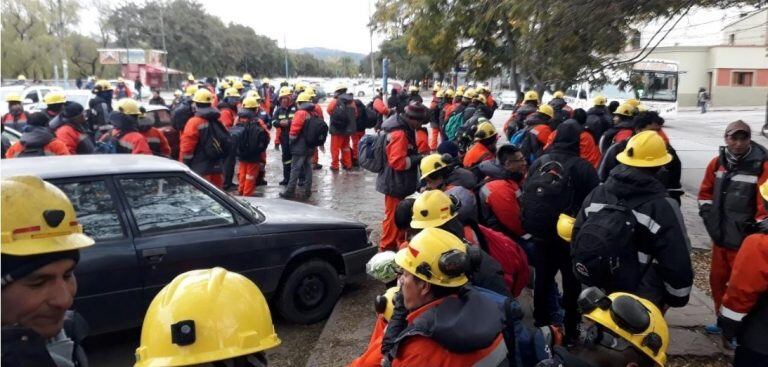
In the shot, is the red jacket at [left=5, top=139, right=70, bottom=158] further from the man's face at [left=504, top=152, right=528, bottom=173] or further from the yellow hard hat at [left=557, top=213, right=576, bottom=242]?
the yellow hard hat at [left=557, top=213, right=576, bottom=242]

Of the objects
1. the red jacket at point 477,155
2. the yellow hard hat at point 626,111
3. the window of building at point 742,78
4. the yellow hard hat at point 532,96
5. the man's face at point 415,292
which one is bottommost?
the man's face at point 415,292

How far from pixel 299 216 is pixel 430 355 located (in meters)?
3.35

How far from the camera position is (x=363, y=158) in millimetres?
6547

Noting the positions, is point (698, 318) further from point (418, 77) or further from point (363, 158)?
point (418, 77)

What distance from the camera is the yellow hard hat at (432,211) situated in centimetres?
332

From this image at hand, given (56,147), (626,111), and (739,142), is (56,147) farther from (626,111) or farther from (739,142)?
(626,111)

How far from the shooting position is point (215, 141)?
764 cm

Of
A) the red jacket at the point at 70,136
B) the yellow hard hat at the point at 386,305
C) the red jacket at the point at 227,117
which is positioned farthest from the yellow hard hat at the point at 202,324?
→ the red jacket at the point at 227,117

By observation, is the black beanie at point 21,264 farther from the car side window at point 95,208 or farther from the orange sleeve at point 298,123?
the orange sleeve at point 298,123

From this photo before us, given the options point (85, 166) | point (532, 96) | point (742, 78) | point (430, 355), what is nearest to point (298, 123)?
point (532, 96)

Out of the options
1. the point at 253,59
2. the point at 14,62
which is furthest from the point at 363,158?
the point at 253,59

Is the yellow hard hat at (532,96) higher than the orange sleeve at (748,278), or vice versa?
the yellow hard hat at (532,96)

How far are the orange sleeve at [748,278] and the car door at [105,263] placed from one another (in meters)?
3.95

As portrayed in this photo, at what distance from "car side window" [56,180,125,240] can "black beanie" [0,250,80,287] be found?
255 cm
